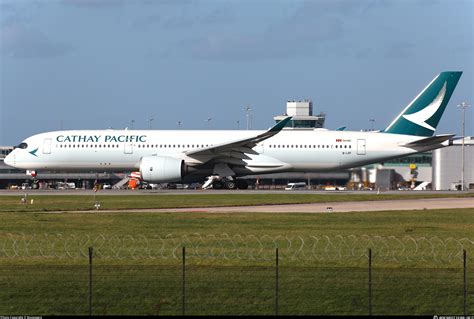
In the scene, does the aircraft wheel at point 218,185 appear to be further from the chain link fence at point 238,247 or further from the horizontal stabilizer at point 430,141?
the chain link fence at point 238,247

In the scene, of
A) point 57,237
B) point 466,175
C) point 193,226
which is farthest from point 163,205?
point 466,175

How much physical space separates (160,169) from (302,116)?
215 feet

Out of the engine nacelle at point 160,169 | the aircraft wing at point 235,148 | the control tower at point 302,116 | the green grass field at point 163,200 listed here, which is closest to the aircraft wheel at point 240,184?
the aircraft wing at point 235,148

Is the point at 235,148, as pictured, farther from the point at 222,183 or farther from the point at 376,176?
the point at 376,176

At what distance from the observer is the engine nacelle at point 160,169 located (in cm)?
6316

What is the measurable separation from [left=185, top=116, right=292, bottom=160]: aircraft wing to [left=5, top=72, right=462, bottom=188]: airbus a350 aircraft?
24cm

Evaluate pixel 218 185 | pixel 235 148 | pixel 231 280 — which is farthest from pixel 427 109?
pixel 231 280

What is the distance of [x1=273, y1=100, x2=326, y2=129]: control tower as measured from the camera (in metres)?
124

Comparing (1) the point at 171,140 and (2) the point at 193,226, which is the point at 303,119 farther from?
(2) the point at 193,226

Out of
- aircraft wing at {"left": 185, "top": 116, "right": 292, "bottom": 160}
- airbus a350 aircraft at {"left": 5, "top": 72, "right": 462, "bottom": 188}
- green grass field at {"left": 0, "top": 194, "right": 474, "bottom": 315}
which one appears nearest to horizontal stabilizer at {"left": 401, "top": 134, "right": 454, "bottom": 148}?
airbus a350 aircraft at {"left": 5, "top": 72, "right": 462, "bottom": 188}

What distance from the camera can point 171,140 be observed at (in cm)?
6806

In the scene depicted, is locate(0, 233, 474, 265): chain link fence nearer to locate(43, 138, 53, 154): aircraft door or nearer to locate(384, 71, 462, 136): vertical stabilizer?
locate(43, 138, 53, 154): aircraft door

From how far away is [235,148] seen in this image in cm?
6531

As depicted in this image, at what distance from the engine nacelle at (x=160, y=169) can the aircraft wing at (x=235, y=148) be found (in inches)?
74.6
